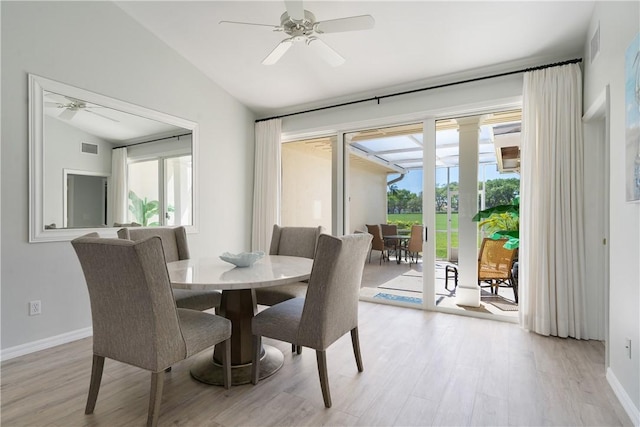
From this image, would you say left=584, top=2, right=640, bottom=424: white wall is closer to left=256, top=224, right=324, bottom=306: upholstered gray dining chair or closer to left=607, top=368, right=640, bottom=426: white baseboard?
left=607, top=368, right=640, bottom=426: white baseboard

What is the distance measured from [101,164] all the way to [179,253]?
3.90 ft

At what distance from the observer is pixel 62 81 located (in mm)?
2855

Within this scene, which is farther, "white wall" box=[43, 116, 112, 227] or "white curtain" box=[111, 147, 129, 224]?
"white curtain" box=[111, 147, 129, 224]

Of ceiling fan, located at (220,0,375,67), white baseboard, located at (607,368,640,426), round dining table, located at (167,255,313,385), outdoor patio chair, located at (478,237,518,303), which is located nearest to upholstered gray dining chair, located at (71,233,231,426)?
round dining table, located at (167,255,313,385)

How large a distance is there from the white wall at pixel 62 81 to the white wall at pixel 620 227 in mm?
3960

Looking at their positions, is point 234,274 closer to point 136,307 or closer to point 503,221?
point 136,307

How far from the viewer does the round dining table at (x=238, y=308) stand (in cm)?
204

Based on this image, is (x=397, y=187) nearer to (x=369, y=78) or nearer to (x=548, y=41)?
(x=369, y=78)

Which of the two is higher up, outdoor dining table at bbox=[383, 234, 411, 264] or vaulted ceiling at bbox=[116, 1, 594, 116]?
vaulted ceiling at bbox=[116, 1, 594, 116]

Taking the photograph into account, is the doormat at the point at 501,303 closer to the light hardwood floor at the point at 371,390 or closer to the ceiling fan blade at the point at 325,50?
the light hardwood floor at the point at 371,390

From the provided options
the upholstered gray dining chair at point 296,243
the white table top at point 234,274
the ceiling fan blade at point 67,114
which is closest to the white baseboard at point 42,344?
the white table top at point 234,274

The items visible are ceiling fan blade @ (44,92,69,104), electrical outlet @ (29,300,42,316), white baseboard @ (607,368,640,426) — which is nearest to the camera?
white baseboard @ (607,368,640,426)

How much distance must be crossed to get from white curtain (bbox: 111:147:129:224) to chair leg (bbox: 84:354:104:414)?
1.88 m

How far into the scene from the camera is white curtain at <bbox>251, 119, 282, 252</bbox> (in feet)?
15.6
